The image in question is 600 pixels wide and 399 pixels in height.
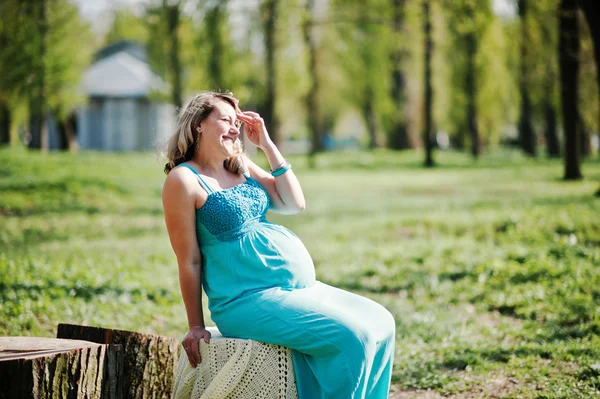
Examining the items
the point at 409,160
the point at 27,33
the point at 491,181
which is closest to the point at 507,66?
the point at 409,160

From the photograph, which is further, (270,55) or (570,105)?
(270,55)

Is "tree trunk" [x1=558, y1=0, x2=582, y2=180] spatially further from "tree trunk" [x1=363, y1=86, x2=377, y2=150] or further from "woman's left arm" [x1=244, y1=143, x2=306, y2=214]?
"tree trunk" [x1=363, y1=86, x2=377, y2=150]

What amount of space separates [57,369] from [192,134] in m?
1.49

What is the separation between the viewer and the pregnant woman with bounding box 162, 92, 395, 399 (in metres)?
3.55

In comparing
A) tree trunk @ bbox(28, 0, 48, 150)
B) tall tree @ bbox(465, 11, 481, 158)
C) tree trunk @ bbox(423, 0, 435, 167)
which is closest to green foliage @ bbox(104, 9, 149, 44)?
tree trunk @ bbox(28, 0, 48, 150)

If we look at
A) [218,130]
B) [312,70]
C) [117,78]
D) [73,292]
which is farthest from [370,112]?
[218,130]

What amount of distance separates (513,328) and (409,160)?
1041 inches

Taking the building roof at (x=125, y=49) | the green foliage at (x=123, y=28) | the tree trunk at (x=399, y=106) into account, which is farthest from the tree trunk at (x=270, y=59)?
the green foliage at (x=123, y=28)

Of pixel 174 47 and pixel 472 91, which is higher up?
pixel 174 47

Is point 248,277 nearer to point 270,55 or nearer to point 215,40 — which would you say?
point 270,55

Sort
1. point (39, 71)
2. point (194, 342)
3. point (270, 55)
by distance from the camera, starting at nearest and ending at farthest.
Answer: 1. point (194, 342)
2. point (39, 71)
3. point (270, 55)

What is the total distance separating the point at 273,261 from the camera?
3805 millimetres

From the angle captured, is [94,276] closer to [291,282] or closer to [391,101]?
[291,282]

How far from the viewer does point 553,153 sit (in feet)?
117
